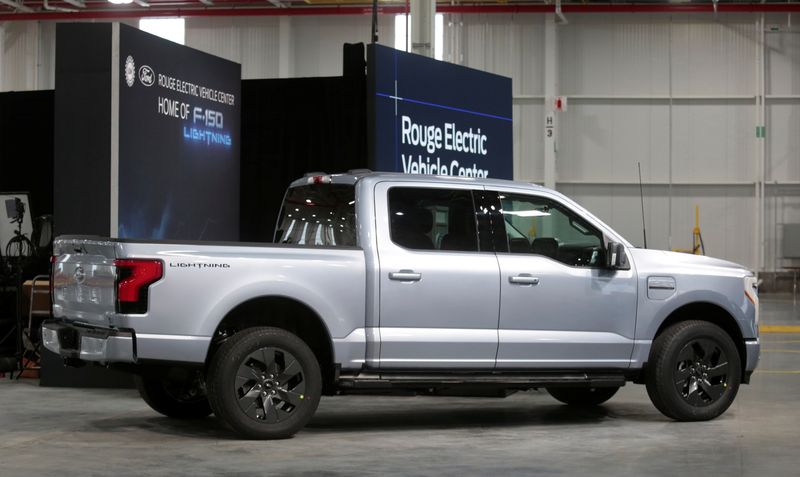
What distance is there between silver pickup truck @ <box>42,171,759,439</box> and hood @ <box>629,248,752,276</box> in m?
0.02

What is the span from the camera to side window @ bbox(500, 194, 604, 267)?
8478mm

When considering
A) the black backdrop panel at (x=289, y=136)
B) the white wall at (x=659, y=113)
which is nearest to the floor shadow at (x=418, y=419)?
the black backdrop panel at (x=289, y=136)

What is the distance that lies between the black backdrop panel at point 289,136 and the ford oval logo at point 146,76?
2.44 m

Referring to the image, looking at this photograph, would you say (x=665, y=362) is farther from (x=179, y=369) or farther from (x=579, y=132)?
(x=579, y=132)

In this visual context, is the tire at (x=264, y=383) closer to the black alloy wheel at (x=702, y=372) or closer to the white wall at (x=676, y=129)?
the black alloy wheel at (x=702, y=372)

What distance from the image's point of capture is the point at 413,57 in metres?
11.5

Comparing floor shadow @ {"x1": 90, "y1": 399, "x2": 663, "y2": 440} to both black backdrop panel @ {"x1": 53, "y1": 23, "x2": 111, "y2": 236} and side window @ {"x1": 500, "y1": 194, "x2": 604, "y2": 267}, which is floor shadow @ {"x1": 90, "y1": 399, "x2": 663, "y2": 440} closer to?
side window @ {"x1": 500, "y1": 194, "x2": 604, "y2": 267}

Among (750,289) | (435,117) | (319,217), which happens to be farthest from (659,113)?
(319,217)

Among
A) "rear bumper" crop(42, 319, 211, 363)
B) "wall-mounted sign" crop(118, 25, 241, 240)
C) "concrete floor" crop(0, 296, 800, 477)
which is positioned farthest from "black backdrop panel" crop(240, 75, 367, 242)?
"rear bumper" crop(42, 319, 211, 363)

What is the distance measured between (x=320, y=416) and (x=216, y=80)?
4.28 meters

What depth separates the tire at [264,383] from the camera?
7.49 m

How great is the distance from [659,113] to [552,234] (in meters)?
23.3

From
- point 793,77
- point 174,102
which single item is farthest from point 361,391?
point 793,77

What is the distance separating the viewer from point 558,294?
8.34m
